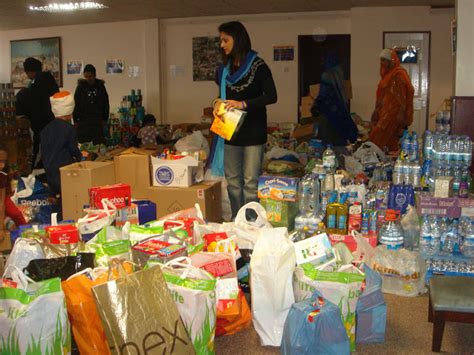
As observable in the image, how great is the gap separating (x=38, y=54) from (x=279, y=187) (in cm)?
873

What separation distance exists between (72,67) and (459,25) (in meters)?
8.42

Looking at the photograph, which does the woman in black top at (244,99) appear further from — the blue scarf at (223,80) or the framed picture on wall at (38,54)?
the framed picture on wall at (38,54)

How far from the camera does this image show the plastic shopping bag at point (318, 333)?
2387mm

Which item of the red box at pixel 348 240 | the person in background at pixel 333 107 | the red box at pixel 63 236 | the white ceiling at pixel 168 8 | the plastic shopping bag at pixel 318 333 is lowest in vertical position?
the plastic shopping bag at pixel 318 333

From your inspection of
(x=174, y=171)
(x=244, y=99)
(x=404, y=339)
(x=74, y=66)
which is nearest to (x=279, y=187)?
(x=244, y=99)

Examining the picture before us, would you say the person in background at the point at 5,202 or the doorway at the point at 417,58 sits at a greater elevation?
the doorway at the point at 417,58

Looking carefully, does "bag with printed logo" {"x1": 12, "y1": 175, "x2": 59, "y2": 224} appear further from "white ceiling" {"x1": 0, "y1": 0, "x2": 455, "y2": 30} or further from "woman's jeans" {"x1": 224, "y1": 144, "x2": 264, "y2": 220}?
"white ceiling" {"x1": 0, "y1": 0, "x2": 455, "y2": 30}

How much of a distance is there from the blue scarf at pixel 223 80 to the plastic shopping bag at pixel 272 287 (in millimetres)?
1617

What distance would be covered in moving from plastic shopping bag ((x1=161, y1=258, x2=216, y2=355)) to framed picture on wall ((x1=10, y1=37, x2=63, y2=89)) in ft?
31.8

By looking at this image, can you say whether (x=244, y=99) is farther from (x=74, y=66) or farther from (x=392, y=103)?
(x=74, y=66)

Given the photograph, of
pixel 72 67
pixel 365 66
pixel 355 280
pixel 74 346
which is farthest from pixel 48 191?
pixel 72 67

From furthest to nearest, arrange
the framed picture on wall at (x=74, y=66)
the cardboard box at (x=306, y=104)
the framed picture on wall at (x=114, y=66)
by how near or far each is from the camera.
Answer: the framed picture on wall at (x=74, y=66) < the framed picture on wall at (x=114, y=66) < the cardboard box at (x=306, y=104)

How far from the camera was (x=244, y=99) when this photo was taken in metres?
4.09

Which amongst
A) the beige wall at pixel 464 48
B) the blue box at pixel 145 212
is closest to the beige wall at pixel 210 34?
the beige wall at pixel 464 48
